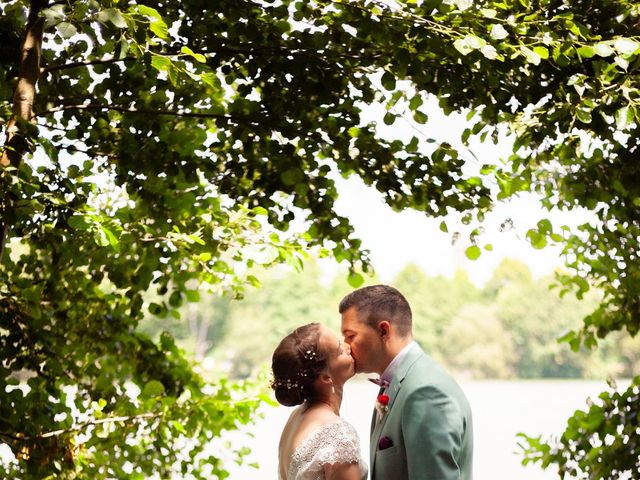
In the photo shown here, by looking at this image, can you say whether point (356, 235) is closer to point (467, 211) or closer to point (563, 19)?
Answer: point (467, 211)

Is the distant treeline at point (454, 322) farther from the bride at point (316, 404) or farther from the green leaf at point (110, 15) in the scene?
the green leaf at point (110, 15)

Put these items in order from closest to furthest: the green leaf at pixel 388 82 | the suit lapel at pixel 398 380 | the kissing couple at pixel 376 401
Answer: the kissing couple at pixel 376 401 < the suit lapel at pixel 398 380 < the green leaf at pixel 388 82

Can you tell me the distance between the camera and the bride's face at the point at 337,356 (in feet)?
9.99

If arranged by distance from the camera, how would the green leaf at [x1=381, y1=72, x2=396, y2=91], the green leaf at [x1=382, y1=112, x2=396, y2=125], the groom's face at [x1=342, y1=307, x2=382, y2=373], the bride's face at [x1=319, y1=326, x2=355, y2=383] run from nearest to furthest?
the groom's face at [x1=342, y1=307, x2=382, y2=373] < the bride's face at [x1=319, y1=326, x2=355, y2=383] < the green leaf at [x1=381, y1=72, x2=396, y2=91] < the green leaf at [x1=382, y1=112, x2=396, y2=125]

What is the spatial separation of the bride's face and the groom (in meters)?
0.04

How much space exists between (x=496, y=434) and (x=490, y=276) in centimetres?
1652

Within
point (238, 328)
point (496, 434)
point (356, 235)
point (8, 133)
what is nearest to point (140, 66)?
point (8, 133)

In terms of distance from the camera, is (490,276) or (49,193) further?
(490,276)

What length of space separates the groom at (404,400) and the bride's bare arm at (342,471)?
0.12 m

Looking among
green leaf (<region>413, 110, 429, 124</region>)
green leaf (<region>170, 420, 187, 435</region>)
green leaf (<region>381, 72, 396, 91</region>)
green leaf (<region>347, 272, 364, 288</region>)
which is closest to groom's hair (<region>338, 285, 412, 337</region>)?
green leaf (<region>347, 272, 364, 288</region>)

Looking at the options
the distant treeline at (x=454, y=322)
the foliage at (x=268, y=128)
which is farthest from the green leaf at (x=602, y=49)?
the distant treeline at (x=454, y=322)

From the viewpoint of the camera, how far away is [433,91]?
342 centimetres

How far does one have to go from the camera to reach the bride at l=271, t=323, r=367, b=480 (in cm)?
299

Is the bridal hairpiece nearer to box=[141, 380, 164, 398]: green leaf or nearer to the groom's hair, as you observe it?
the groom's hair
